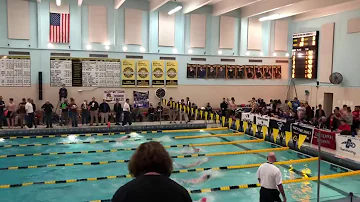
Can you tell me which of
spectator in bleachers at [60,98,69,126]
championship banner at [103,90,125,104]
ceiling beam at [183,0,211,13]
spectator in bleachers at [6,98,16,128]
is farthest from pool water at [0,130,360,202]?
ceiling beam at [183,0,211,13]

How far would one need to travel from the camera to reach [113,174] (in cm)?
1024

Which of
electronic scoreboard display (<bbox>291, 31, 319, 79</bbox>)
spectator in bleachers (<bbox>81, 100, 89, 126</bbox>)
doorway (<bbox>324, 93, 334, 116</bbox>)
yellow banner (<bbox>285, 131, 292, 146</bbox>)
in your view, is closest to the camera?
yellow banner (<bbox>285, 131, 292, 146</bbox>)

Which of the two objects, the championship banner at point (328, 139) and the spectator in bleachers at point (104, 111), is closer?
the championship banner at point (328, 139)

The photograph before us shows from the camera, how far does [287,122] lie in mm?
14336

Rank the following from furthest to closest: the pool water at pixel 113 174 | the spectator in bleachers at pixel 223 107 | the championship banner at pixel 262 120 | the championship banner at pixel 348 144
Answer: the spectator in bleachers at pixel 223 107
the championship banner at pixel 262 120
the championship banner at pixel 348 144
the pool water at pixel 113 174

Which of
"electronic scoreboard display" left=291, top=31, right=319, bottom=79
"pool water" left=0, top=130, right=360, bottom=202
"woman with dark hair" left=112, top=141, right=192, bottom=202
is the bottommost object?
"pool water" left=0, top=130, right=360, bottom=202

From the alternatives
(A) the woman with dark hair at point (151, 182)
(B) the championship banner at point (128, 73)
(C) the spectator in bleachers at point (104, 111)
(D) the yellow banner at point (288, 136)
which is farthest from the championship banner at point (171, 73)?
(A) the woman with dark hair at point (151, 182)

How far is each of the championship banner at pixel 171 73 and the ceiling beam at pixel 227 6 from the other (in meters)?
4.27

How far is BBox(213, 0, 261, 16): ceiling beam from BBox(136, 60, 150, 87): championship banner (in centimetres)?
561

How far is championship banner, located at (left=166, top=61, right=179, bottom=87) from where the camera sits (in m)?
21.3

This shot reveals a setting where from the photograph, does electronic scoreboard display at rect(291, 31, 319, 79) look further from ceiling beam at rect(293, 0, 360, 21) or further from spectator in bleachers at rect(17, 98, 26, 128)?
spectator in bleachers at rect(17, 98, 26, 128)

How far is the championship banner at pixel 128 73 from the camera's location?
2022 centimetres

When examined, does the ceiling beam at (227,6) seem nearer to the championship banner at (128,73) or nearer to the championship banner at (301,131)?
the championship banner at (128,73)

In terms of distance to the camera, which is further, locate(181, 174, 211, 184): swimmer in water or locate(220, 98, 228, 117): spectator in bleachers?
locate(220, 98, 228, 117): spectator in bleachers
